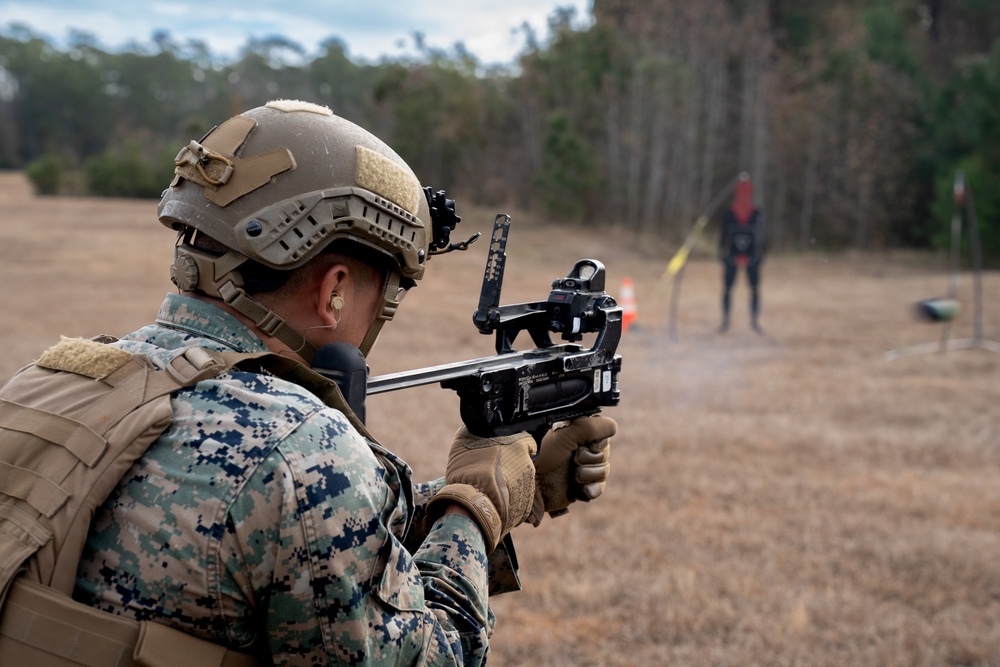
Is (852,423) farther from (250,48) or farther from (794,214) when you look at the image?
(250,48)

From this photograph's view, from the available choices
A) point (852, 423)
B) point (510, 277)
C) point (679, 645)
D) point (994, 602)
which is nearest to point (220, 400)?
point (679, 645)

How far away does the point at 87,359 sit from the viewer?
1789 mm

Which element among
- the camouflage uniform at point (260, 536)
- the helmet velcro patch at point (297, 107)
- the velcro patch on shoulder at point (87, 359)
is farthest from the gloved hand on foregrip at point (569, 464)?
the velcro patch on shoulder at point (87, 359)

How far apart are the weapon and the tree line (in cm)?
2929

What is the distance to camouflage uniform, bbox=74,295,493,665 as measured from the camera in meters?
1.66

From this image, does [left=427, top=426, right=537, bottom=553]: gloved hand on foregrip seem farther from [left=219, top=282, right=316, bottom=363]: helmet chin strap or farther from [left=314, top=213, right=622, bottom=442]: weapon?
[left=219, top=282, right=316, bottom=363]: helmet chin strap

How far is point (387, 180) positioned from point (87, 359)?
70cm

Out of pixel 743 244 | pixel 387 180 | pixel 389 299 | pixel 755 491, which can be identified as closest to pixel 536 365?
pixel 389 299

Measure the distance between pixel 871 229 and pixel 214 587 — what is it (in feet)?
113

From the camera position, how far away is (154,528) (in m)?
1.66

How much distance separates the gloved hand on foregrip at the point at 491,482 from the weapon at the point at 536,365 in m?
0.05

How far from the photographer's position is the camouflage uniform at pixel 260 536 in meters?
1.66

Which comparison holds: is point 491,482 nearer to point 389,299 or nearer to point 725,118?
point 389,299

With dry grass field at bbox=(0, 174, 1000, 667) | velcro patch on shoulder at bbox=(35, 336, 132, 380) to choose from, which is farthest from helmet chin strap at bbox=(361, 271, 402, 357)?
dry grass field at bbox=(0, 174, 1000, 667)
